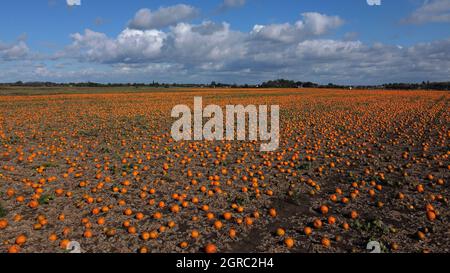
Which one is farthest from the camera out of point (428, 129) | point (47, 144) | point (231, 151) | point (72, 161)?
point (428, 129)

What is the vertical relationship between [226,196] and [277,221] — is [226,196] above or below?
above

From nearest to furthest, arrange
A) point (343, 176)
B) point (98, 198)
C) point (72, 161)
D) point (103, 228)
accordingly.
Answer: point (103, 228) → point (98, 198) → point (343, 176) → point (72, 161)

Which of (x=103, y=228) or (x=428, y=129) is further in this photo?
(x=428, y=129)

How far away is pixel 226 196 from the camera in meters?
7.34

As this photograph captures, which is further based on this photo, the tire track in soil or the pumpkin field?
the pumpkin field

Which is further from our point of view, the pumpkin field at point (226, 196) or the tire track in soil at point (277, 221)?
the pumpkin field at point (226, 196)

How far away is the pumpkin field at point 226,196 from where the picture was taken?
5.36 m

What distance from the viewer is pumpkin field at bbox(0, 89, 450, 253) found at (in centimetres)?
536

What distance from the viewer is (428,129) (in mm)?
15859

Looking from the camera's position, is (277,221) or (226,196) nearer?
(277,221)
